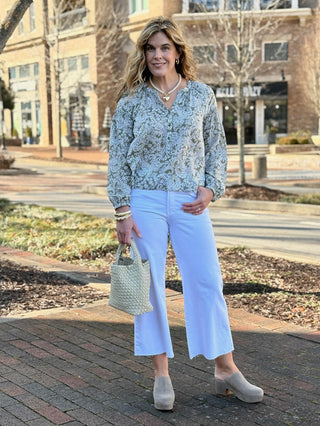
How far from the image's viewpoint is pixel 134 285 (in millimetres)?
3502

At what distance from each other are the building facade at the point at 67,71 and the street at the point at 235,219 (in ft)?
54.9

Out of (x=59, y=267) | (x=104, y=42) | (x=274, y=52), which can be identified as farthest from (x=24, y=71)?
(x=59, y=267)

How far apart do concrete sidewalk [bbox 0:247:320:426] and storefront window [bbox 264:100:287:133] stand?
3653cm

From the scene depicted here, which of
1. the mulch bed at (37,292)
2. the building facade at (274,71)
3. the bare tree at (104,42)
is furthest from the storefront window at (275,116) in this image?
the mulch bed at (37,292)

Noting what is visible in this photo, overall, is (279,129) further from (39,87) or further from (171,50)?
(171,50)

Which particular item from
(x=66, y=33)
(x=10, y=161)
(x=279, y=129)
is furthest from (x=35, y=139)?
(x=10, y=161)

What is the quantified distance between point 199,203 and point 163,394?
102cm

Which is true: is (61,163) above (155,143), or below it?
below

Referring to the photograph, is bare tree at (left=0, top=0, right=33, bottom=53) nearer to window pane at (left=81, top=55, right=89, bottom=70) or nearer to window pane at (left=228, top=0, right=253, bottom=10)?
window pane at (left=228, top=0, right=253, bottom=10)

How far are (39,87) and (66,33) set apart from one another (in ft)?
21.8

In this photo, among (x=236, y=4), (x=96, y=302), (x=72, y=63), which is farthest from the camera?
(x=72, y=63)

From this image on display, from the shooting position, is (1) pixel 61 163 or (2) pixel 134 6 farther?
(2) pixel 134 6

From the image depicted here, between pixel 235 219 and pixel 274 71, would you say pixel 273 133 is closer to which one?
pixel 274 71

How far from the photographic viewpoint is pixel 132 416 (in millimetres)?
3416
